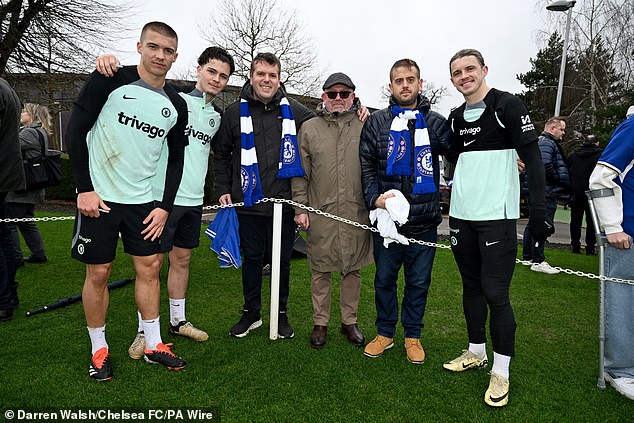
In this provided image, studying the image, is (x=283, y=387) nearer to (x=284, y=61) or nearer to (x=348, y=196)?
(x=348, y=196)

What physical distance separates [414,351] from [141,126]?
8.21 feet

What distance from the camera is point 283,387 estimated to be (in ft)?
9.55

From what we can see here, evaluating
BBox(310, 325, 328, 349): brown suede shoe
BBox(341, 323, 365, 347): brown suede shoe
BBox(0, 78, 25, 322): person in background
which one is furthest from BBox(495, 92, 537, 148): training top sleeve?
BBox(0, 78, 25, 322): person in background

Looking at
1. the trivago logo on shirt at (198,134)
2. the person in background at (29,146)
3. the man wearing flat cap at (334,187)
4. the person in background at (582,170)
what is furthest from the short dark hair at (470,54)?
the person in background at (582,170)

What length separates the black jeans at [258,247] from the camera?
3.72 metres

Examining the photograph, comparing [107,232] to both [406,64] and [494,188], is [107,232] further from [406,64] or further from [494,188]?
[494,188]

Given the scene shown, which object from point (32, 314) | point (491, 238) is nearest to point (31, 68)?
point (32, 314)

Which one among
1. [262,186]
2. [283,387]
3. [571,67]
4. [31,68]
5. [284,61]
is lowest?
[283,387]

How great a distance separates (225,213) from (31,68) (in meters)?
13.3

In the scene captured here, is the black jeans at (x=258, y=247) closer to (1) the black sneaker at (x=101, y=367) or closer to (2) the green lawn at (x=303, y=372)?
(2) the green lawn at (x=303, y=372)

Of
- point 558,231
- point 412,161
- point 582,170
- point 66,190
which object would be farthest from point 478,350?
point 66,190

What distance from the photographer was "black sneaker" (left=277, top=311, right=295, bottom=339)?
374cm

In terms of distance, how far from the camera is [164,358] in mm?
3104

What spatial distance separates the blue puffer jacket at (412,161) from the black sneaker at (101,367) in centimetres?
210
